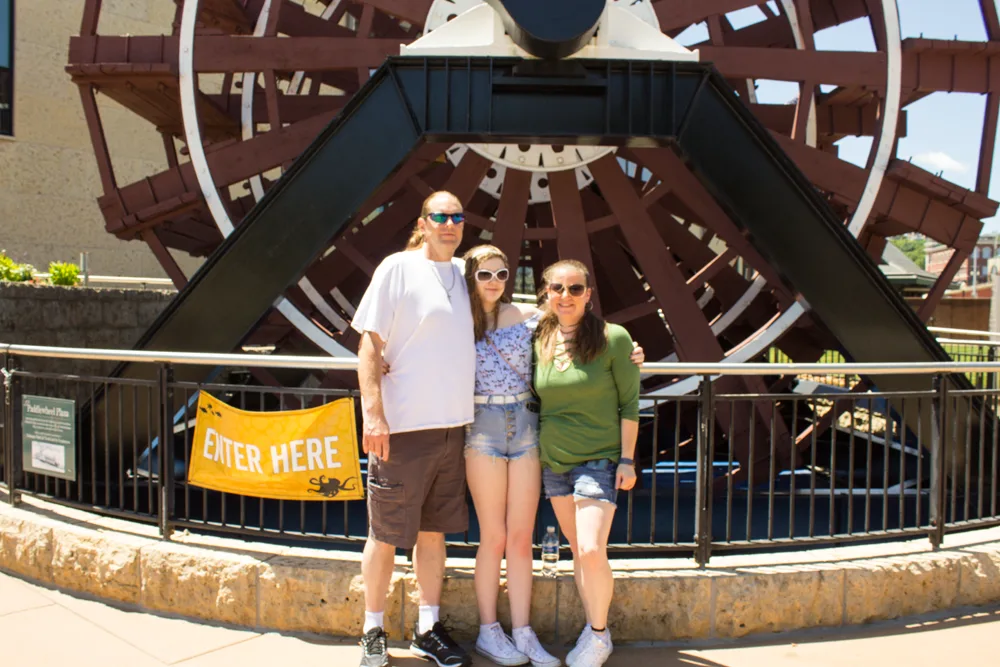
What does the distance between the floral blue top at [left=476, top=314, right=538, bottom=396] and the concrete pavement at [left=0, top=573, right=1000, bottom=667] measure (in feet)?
3.60

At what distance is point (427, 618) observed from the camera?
3475 millimetres

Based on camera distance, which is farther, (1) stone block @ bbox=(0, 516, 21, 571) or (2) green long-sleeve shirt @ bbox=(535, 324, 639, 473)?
(1) stone block @ bbox=(0, 516, 21, 571)

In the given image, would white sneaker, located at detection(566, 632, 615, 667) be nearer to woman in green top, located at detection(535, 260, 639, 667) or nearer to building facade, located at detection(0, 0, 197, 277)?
woman in green top, located at detection(535, 260, 639, 667)

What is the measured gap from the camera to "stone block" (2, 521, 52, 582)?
4344 millimetres

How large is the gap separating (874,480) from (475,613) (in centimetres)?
643

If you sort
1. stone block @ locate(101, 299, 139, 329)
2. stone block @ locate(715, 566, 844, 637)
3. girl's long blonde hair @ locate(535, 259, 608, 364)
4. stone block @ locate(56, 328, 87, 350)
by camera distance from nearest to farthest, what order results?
girl's long blonde hair @ locate(535, 259, 608, 364)
stone block @ locate(715, 566, 844, 637)
stone block @ locate(56, 328, 87, 350)
stone block @ locate(101, 299, 139, 329)

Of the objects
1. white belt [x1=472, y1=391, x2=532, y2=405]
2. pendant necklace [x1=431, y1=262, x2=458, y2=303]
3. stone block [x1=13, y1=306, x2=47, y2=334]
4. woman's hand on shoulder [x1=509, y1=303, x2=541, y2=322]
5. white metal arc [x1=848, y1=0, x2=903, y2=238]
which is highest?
white metal arc [x1=848, y1=0, x2=903, y2=238]

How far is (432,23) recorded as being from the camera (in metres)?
7.27

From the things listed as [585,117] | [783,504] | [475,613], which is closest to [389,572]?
[475,613]

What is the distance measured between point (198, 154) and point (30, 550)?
412cm

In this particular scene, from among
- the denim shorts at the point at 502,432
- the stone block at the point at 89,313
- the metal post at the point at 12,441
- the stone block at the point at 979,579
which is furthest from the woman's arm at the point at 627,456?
the stone block at the point at 89,313

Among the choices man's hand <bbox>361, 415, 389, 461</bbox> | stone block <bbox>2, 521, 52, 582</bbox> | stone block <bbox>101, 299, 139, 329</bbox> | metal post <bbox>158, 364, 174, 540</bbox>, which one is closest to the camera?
man's hand <bbox>361, 415, 389, 461</bbox>

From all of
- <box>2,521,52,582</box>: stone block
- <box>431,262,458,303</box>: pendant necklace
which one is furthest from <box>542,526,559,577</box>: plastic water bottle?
<box>2,521,52,582</box>: stone block

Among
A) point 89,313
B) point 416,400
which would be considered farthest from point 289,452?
point 89,313
